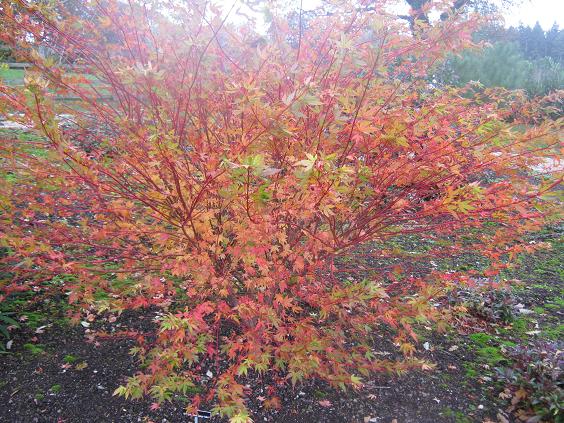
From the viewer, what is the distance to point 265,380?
298 centimetres

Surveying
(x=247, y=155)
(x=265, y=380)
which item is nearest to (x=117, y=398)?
(x=265, y=380)

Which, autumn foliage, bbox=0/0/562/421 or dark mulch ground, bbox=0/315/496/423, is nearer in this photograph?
autumn foliage, bbox=0/0/562/421

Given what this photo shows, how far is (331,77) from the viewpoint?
249 centimetres

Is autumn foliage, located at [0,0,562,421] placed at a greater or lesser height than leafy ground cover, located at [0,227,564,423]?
greater

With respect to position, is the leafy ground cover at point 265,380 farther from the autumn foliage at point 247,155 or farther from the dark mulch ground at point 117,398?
the autumn foliage at point 247,155

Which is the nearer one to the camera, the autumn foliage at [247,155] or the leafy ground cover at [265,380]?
the autumn foliage at [247,155]

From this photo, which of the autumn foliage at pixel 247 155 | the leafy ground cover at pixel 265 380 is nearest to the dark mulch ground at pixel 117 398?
the leafy ground cover at pixel 265 380

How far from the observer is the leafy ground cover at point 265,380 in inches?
104

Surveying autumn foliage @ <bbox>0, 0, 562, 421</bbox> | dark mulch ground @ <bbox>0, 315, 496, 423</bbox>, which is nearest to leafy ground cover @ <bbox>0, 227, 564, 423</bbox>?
dark mulch ground @ <bbox>0, 315, 496, 423</bbox>

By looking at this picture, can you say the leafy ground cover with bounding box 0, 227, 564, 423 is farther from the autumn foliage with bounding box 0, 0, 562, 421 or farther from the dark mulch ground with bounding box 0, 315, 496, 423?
the autumn foliage with bounding box 0, 0, 562, 421

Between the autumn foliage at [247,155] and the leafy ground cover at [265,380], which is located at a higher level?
the autumn foliage at [247,155]

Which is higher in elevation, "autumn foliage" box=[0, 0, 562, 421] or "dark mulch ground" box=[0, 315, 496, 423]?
"autumn foliage" box=[0, 0, 562, 421]

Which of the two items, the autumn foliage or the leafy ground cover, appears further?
the leafy ground cover

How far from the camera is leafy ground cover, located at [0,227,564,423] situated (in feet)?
8.65
